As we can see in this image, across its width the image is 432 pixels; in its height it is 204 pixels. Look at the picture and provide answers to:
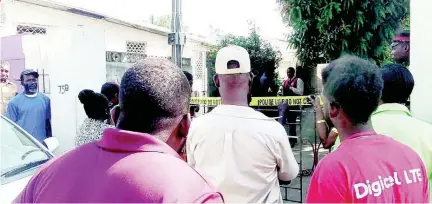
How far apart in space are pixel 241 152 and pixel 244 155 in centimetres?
2

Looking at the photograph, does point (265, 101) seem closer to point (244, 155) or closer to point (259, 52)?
point (259, 52)

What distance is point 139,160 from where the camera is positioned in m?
1.27

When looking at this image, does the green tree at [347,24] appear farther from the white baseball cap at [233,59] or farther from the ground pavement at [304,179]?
the white baseball cap at [233,59]

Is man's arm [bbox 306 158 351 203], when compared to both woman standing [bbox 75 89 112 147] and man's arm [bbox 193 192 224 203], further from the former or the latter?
woman standing [bbox 75 89 112 147]

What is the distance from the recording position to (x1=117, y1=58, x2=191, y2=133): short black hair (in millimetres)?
1391

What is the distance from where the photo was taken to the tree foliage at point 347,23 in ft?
24.8

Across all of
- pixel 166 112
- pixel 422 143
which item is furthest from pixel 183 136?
pixel 422 143

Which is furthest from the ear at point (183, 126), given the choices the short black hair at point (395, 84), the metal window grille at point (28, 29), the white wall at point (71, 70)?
the metal window grille at point (28, 29)

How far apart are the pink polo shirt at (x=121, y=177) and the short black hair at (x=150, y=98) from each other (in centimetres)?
7

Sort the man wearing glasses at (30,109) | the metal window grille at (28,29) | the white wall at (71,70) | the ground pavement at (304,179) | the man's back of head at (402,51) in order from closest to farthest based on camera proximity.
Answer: the man's back of head at (402,51) < the man wearing glasses at (30,109) < the ground pavement at (304,179) < the white wall at (71,70) < the metal window grille at (28,29)

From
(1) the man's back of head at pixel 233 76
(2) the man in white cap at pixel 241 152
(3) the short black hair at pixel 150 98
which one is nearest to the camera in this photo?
(3) the short black hair at pixel 150 98

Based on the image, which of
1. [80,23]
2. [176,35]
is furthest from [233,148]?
[80,23]

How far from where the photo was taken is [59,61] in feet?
22.6

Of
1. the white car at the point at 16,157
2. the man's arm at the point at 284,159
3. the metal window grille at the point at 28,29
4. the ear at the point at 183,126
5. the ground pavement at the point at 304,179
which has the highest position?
the metal window grille at the point at 28,29
